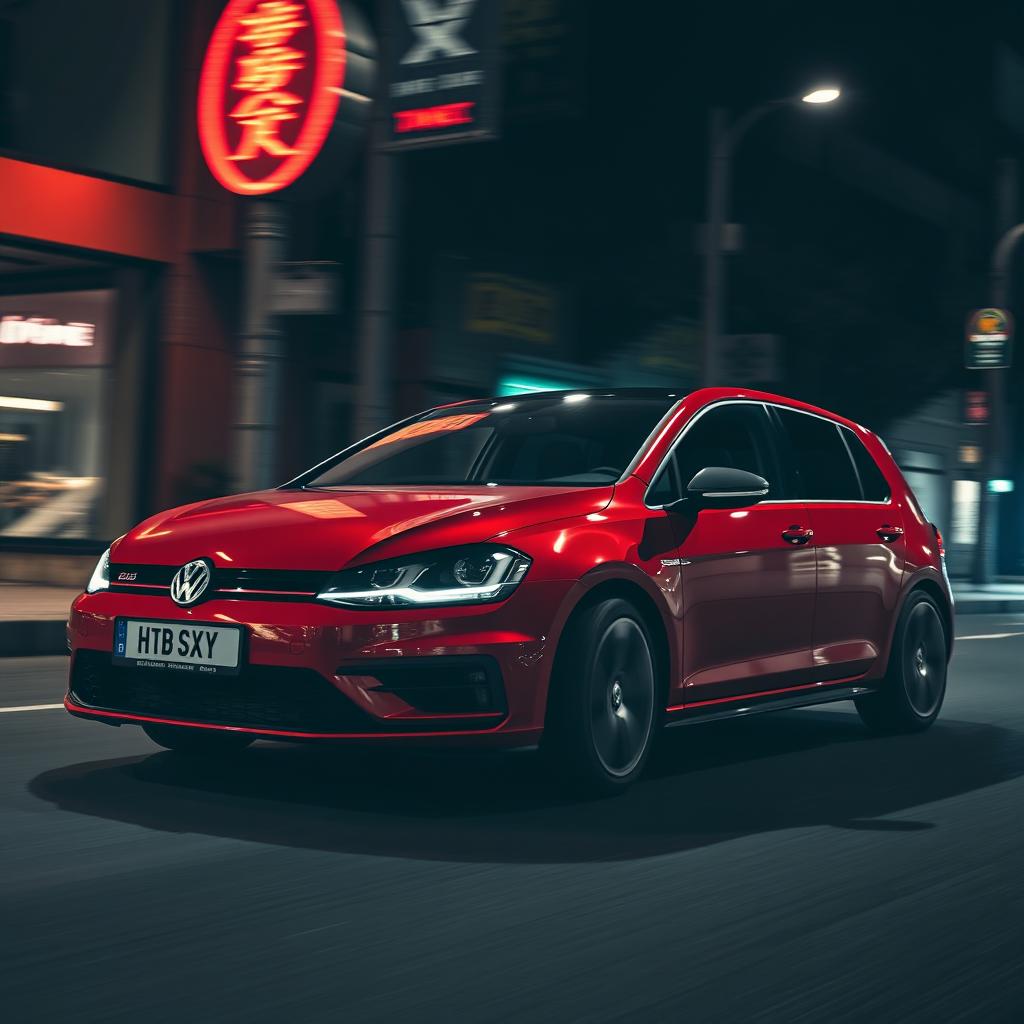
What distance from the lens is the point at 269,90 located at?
15.2 meters

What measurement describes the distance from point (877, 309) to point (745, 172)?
2.75m

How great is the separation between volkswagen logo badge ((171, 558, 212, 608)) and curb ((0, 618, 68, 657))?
20.4 feet

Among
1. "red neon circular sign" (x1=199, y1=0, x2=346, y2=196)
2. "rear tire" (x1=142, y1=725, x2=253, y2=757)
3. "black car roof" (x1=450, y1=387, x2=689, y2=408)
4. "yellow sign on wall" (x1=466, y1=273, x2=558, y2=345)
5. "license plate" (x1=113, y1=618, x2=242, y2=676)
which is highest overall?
"red neon circular sign" (x1=199, y1=0, x2=346, y2=196)

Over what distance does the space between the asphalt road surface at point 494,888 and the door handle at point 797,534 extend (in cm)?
91

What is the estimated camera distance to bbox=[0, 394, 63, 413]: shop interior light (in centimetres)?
1814

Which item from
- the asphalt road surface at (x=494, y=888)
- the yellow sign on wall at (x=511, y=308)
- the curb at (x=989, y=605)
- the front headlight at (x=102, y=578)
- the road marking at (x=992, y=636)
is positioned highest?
the yellow sign on wall at (x=511, y=308)

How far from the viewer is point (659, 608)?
6.20 m

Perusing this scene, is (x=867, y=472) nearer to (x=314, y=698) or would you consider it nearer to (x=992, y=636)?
(x=314, y=698)

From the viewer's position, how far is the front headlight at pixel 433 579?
5.42 meters

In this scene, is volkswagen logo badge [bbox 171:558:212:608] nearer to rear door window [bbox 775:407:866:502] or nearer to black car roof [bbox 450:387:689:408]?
black car roof [bbox 450:387:689:408]

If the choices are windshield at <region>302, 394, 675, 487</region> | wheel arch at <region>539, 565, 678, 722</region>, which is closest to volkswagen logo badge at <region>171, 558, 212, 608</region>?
wheel arch at <region>539, 565, 678, 722</region>

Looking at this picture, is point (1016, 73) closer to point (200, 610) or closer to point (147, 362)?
point (147, 362)

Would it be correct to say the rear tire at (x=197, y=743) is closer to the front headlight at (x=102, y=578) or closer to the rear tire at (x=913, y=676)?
the front headlight at (x=102, y=578)

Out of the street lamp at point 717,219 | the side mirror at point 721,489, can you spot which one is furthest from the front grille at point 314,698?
the street lamp at point 717,219
